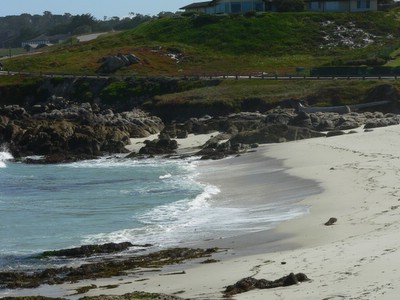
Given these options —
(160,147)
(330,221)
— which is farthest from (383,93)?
(330,221)

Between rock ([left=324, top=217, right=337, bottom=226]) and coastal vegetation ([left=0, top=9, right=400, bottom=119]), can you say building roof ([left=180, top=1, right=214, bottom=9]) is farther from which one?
rock ([left=324, top=217, right=337, bottom=226])

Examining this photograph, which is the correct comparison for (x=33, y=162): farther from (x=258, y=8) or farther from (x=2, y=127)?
(x=258, y=8)

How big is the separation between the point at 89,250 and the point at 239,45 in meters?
72.4

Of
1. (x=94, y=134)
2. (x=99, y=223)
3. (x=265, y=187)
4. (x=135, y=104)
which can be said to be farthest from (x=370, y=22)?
(x=99, y=223)

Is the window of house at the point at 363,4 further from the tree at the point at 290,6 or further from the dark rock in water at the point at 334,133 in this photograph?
the dark rock in water at the point at 334,133

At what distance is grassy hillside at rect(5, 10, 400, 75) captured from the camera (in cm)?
8475

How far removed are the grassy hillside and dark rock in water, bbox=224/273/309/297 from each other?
61.0 meters

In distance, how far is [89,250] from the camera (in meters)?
23.6

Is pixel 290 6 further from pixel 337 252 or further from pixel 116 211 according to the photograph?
pixel 337 252

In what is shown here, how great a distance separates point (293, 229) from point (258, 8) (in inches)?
3440

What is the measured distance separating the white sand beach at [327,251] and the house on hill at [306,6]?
242ft

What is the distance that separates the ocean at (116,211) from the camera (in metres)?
25.5

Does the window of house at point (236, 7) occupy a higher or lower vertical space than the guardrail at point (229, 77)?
higher

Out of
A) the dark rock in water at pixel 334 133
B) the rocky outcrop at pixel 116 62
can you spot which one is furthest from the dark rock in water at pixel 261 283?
the rocky outcrop at pixel 116 62
